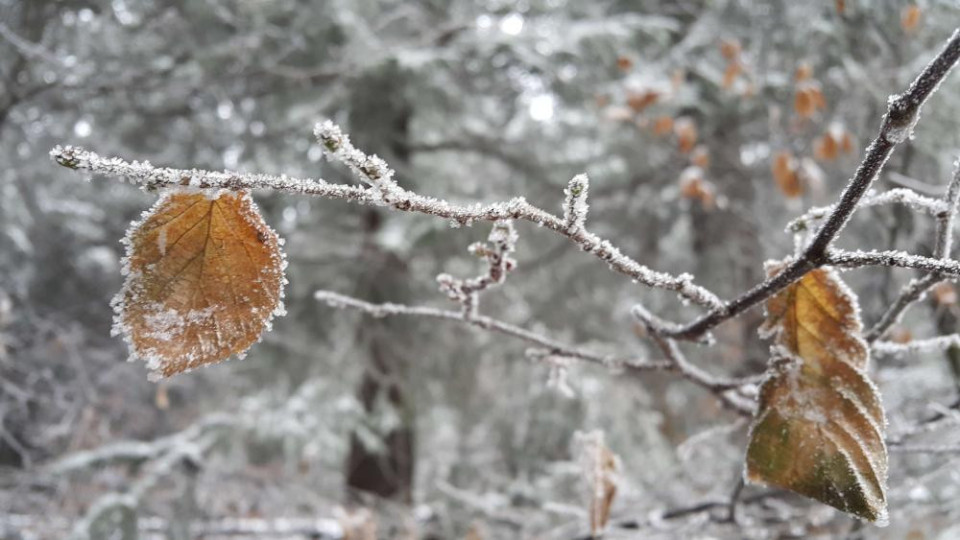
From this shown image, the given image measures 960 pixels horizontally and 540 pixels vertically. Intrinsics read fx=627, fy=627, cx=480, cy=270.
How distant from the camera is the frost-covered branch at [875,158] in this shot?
0.40m

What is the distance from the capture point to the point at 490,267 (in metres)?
0.66

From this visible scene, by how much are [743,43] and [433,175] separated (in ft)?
8.63

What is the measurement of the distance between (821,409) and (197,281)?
0.61 meters

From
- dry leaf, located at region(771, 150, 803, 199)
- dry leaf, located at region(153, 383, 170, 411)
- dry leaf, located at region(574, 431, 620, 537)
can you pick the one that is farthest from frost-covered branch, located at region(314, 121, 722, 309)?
dry leaf, located at region(153, 383, 170, 411)

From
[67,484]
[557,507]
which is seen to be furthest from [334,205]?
[557,507]

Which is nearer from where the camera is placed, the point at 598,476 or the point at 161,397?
the point at 598,476

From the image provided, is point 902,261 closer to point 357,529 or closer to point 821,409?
point 821,409

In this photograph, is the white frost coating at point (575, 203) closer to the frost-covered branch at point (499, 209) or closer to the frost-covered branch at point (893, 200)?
the frost-covered branch at point (499, 209)

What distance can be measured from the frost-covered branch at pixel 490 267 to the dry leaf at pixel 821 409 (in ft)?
0.96

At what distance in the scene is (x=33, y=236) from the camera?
5445mm

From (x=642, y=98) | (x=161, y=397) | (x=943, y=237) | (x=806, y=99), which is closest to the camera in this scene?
(x=943, y=237)

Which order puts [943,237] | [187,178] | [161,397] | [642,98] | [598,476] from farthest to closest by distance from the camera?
[642,98] → [161,397] → [598,476] → [943,237] → [187,178]

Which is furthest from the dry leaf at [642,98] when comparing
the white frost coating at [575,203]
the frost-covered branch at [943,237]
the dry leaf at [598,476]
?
the white frost coating at [575,203]

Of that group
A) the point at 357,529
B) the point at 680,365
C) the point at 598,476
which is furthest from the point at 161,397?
the point at 680,365
